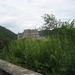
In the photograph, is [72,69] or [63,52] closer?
[72,69]

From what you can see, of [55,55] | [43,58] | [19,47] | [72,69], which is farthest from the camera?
[19,47]

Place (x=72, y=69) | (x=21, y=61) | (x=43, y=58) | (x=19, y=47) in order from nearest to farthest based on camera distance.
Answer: (x=72, y=69) < (x=43, y=58) < (x=21, y=61) < (x=19, y=47)

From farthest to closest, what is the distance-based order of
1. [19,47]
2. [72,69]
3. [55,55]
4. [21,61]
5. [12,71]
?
[19,47], [21,61], [55,55], [72,69], [12,71]

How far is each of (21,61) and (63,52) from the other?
1615mm

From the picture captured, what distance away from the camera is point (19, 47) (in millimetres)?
5996

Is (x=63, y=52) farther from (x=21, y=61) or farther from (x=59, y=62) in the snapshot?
(x=21, y=61)

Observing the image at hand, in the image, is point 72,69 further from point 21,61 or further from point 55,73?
point 21,61

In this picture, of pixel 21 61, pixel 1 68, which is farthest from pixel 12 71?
pixel 21 61

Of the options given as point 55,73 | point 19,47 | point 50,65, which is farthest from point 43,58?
point 19,47

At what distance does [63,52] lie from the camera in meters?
4.29

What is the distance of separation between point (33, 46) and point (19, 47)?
1.32 metres

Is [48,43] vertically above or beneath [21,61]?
above

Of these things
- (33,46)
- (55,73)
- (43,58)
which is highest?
(33,46)

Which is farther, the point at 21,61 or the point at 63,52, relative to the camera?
the point at 21,61
